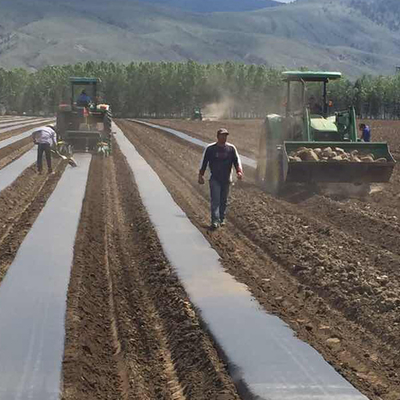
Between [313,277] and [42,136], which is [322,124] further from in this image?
[313,277]

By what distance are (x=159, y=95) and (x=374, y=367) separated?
97306 mm

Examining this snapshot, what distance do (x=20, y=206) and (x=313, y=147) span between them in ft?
18.5

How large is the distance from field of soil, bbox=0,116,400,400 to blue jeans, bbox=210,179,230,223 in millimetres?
306

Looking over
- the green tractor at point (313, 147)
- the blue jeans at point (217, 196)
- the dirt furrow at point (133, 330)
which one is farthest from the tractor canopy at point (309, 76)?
the dirt furrow at point (133, 330)

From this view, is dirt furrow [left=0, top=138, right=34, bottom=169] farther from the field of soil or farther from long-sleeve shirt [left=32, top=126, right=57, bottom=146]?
the field of soil

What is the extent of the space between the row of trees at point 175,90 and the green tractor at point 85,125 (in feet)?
239

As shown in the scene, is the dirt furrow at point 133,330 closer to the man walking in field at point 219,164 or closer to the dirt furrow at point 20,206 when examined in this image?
the dirt furrow at point 20,206

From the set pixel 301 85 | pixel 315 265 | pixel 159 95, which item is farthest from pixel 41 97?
pixel 315 265

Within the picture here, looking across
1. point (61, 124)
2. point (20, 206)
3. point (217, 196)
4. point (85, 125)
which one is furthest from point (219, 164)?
point (85, 125)

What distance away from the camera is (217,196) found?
429 inches

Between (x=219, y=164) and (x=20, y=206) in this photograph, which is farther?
(x=20, y=206)

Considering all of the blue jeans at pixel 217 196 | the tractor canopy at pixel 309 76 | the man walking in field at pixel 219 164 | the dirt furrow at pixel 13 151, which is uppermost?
the tractor canopy at pixel 309 76

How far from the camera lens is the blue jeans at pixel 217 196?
10.9 m

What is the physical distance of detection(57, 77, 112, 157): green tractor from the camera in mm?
24062
